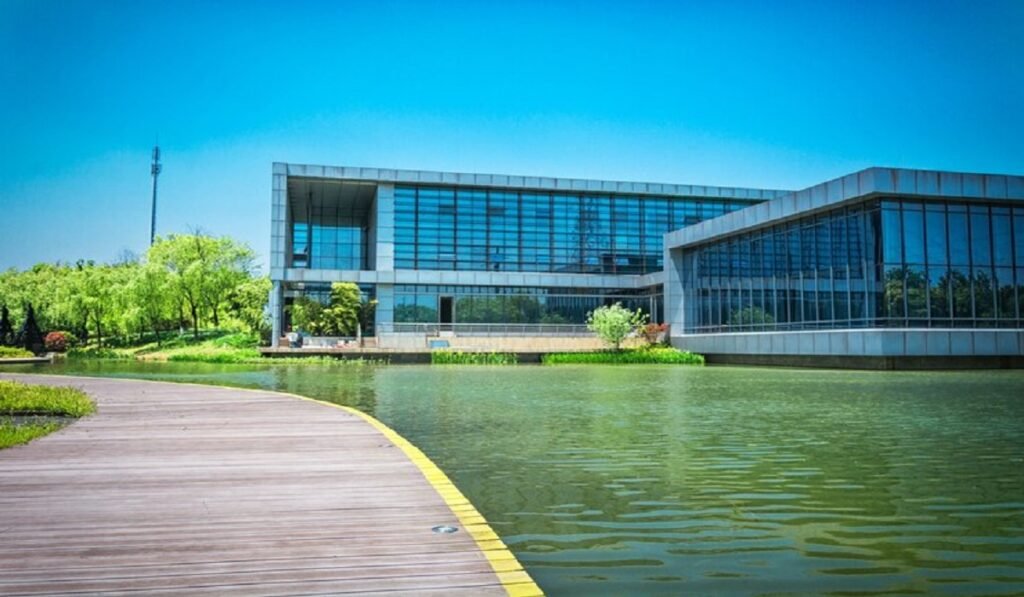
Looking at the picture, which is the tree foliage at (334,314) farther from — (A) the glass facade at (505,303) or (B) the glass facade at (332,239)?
(B) the glass facade at (332,239)

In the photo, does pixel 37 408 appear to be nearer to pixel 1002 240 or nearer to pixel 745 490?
pixel 745 490

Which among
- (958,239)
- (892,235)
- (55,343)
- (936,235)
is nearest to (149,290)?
(55,343)

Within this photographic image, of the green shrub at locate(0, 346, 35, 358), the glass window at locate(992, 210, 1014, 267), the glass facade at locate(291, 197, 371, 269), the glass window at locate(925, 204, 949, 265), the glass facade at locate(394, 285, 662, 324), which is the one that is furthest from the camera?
the glass facade at locate(291, 197, 371, 269)

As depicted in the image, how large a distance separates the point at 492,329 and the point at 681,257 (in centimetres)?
1284

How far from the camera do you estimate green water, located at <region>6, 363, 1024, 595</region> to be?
4262 millimetres

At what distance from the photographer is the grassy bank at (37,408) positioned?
30.7 ft

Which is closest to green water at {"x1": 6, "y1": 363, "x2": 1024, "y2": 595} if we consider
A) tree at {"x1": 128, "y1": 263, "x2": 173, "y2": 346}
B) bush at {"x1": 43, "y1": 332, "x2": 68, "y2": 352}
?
tree at {"x1": 128, "y1": 263, "x2": 173, "y2": 346}

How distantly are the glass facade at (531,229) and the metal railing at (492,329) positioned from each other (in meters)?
4.19

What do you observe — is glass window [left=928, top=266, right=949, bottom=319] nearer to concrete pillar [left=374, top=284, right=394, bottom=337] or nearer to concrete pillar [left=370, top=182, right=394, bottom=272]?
concrete pillar [left=374, top=284, right=394, bottom=337]

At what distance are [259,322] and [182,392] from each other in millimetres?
38160

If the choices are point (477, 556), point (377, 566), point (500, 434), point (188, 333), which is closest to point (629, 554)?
point (477, 556)

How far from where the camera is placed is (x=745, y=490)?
6.43 m

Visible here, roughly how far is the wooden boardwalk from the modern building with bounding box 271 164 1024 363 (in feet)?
83.3

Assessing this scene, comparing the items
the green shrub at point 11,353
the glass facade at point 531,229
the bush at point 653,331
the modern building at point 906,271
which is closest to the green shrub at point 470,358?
the bush at point 653,331
